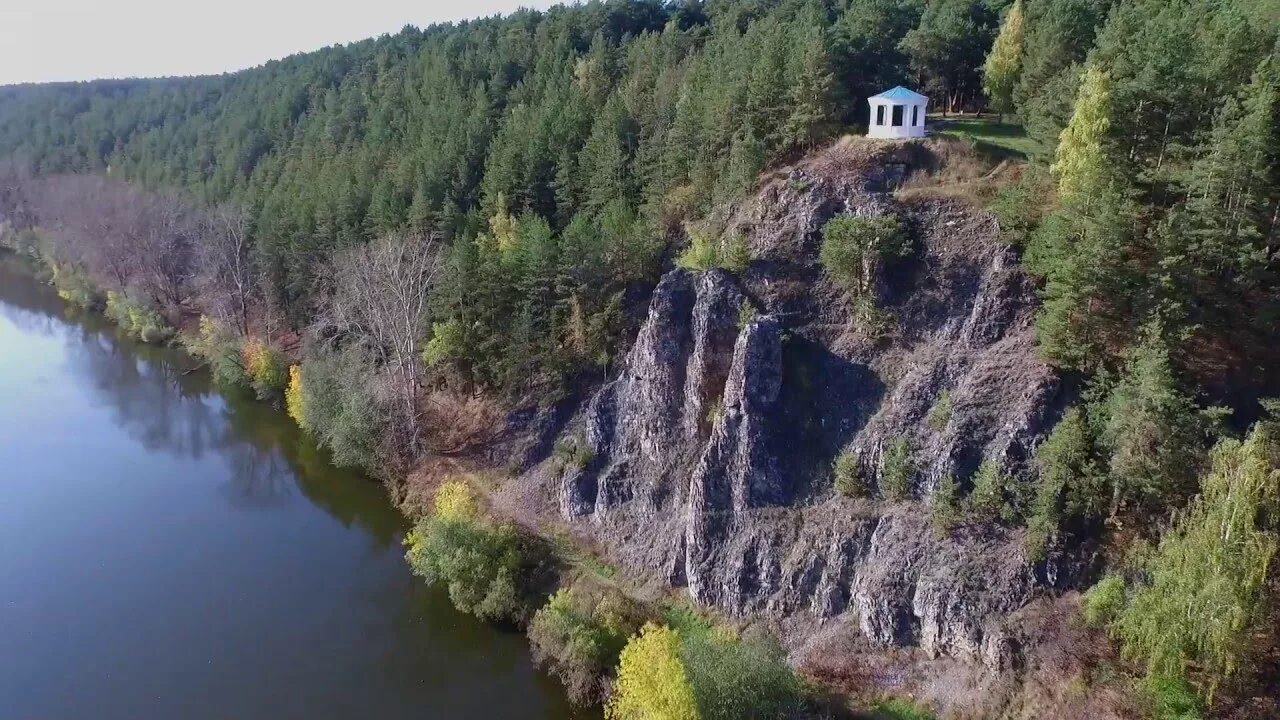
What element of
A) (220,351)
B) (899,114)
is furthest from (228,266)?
(899,114)

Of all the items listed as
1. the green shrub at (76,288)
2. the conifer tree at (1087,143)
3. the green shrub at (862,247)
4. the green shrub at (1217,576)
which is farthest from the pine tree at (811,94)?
the green shrub at (76,288)

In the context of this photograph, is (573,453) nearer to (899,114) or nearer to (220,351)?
(899,114)

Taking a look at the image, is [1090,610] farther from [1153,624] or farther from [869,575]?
[869,575]

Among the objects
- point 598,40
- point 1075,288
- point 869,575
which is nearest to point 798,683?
point 869,575

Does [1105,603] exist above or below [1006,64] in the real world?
below

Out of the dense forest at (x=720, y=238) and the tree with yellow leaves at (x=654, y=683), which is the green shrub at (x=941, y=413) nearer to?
the dense forest at (x=720, y=238)
